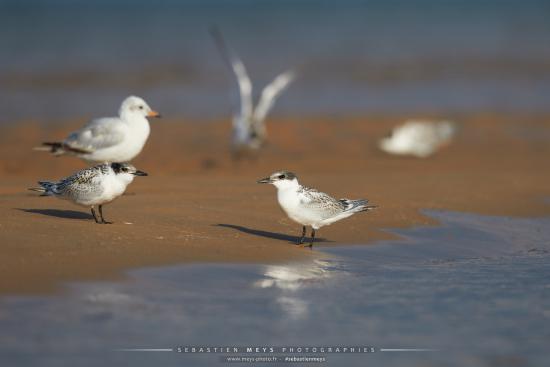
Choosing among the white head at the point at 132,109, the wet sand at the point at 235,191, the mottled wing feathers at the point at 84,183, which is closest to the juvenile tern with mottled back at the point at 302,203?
the wet sand at the point at 235,191

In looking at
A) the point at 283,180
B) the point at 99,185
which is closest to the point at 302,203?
the point at 283,180

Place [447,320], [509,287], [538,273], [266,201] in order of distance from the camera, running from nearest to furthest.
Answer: [447,320], [509,287], [538,273], [266,201]

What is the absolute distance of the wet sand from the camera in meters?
7.99

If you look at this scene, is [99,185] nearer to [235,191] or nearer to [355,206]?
[355,206]

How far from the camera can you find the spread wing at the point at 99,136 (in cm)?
1194

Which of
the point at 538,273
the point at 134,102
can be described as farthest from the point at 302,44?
the point at 538,273

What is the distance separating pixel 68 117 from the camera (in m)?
21.0

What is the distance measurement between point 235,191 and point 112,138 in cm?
157

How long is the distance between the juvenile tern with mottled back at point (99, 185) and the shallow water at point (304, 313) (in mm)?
1590

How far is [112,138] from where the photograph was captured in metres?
12.0

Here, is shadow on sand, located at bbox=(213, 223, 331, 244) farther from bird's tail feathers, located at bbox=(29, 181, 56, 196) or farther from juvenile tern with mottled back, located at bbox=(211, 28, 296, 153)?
juvenile tern with mottled back, located at bbox=(211, 28, 296, 153)

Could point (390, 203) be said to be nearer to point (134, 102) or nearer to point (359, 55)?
point (134, 102)

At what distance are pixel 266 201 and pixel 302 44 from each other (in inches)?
1073

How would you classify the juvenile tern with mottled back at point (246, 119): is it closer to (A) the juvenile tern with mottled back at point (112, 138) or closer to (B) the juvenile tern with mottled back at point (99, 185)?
(A) the juvenile tern with mottled back at point (112, 138)
